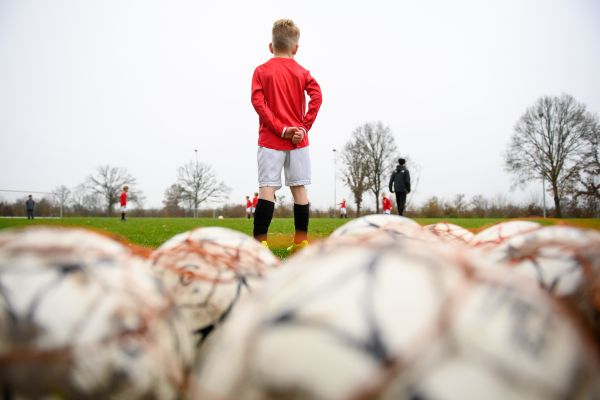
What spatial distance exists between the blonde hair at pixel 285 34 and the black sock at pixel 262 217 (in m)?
1.67

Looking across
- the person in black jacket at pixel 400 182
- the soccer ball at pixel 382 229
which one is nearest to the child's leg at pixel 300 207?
the soccer ball at pixel 382 229

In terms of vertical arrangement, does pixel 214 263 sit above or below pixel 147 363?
above

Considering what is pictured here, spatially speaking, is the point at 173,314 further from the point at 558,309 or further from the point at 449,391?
the point at 558,309

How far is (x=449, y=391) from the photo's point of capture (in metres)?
0.59

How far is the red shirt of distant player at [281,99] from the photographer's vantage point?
3.97 m

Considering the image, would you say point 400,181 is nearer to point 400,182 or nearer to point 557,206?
point 400,182

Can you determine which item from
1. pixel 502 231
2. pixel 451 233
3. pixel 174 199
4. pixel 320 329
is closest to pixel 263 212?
pixel 451 233

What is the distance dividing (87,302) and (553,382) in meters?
0.89

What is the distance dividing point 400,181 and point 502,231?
15.1m

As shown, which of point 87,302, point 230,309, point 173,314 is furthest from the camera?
point 230,309

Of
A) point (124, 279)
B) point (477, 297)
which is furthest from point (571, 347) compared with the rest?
point (124, 279)

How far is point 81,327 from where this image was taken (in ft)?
2.76

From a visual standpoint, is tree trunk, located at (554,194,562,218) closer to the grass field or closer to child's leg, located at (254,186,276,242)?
the grass field

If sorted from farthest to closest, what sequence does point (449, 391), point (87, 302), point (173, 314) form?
point (173, 314)
point (87, 302)
point (449, 391)
